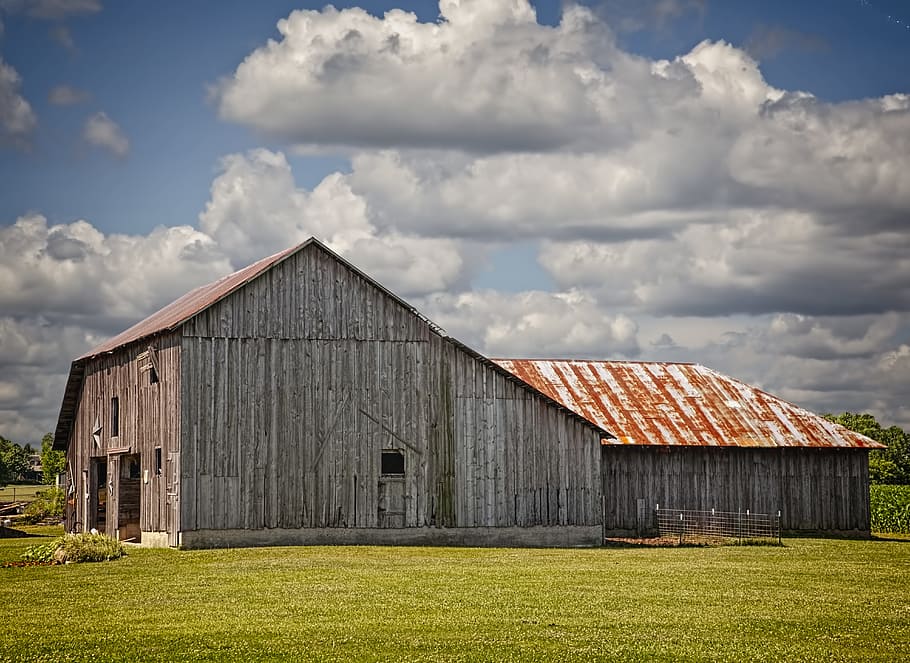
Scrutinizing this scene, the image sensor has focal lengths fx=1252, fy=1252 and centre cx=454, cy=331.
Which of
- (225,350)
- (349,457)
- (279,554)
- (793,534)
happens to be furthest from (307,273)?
(793,534)

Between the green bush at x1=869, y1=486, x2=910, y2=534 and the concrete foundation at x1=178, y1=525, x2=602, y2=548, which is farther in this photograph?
the green bush at x1=869, y1=486, x2=910, y2=534

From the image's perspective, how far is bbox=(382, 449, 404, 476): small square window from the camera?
40.2 meters

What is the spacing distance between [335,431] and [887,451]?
116974 millimetres

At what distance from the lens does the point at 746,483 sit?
4941 centimetres

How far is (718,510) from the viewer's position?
4875 centimetres

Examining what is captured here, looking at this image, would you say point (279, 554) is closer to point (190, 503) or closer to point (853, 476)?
point (190, 503)

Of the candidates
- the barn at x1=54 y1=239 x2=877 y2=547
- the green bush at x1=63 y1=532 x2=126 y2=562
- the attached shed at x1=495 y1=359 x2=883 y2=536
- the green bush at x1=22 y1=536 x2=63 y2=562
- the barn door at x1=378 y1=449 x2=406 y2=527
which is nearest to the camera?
the green bush at x1=63 y1=532 x2=126 y2=562

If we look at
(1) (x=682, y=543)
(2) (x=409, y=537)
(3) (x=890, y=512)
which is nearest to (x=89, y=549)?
(2) (x=409, y=537)

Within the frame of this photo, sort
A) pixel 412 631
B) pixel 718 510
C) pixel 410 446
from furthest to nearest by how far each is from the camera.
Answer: pixel 718 510, pixel 410 446, pixel 412 631

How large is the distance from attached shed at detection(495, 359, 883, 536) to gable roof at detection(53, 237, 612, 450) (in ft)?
14.1

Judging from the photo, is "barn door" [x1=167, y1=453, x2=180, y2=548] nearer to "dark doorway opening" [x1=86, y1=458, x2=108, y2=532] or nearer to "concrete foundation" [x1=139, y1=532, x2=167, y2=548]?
"concrete foundation" [x1=139, y1=532, x2=167, y2=548]

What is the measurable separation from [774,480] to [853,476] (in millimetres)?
3660

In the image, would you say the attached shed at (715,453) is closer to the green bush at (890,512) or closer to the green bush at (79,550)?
the green bush at (890,512)

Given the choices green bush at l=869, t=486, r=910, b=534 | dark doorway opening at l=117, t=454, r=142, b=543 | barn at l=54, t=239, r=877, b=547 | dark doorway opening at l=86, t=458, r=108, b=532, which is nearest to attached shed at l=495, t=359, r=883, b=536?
green bush at l=869, t=486, r=910, b=534
